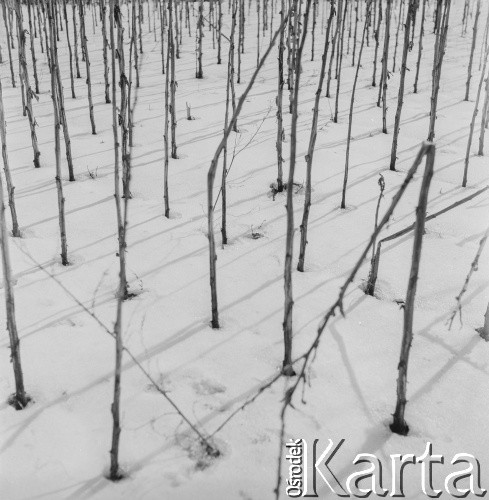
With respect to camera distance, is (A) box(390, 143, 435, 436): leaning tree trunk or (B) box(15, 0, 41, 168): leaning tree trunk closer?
(A) box(390, 143, 435, 436): leaning tree trunk

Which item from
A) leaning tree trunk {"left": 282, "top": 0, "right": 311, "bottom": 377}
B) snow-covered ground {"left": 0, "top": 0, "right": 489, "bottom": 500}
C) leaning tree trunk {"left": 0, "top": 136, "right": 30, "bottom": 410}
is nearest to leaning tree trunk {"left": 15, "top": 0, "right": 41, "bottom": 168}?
snow-covered ground {"left": 0, "top": 0, "right": 489, "bottom": 500}

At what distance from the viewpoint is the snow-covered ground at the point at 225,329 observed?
3.39ft

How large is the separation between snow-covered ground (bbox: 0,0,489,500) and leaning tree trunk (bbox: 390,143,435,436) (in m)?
0.05

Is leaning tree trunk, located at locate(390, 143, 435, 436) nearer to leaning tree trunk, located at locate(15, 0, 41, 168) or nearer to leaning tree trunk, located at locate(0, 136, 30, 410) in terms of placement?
leaning tree trunk, located at locate(0, 136, 30, 410)

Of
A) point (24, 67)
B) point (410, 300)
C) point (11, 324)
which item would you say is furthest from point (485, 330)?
point (24, 67)

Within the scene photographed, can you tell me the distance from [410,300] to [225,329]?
0.61 metres

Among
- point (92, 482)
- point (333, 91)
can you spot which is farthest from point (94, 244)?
point (333, 91)

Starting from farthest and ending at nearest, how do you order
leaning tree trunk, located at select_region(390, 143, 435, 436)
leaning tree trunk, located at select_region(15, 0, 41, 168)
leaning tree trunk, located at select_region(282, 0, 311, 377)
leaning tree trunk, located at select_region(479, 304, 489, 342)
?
leaning tree trunk, located at select_region(15, 0, 41, 168) → leaning tree trunk, located at select_region(479, 304, 489, 342) → leaning tree trunk, located at select_region(282, 0, 311, 377) → leaning tree trunk, located at select_region(390, 143, 435, 436)

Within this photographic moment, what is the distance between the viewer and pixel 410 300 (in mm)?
963

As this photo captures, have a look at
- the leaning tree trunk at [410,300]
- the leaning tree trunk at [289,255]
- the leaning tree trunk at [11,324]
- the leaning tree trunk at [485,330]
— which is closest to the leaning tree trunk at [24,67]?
the leaning tree trunk at [11,324]

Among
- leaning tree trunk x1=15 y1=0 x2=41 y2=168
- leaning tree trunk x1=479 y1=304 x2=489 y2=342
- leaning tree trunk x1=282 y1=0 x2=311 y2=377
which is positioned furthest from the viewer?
leaning tree trunk x1=15 y1=0 x2=41 y2=168

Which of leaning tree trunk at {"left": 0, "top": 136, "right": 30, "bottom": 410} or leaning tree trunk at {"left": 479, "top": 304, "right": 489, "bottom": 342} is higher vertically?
leaning tree trunk at {"left": 0, "top": 136, "right": 30, "bottom": 410}

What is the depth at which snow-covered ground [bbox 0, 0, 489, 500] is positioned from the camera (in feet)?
3.39

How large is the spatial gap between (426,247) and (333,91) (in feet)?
8.15
